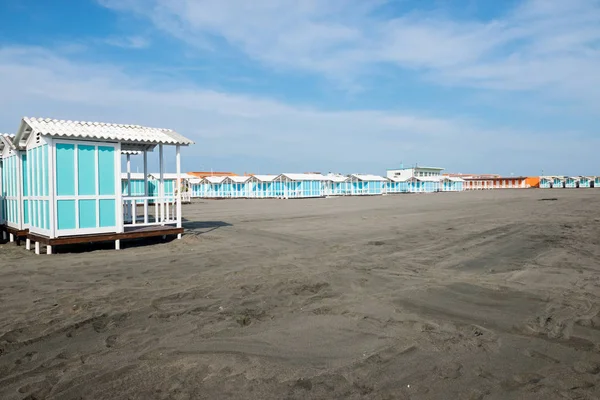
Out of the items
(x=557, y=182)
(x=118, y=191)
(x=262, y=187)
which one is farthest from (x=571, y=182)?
(x=118, y=191)

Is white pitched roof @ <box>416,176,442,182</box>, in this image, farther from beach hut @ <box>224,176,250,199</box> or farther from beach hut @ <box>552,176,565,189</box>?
beach hut @ <box>552,176,565,189</box>

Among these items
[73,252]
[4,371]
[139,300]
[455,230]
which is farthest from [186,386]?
[455,230]

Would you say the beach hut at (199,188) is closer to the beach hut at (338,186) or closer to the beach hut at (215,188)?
the beach hut at (215,188)

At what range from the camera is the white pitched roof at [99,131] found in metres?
10.7

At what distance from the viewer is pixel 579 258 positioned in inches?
389

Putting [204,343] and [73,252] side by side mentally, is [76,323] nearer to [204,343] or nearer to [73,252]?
[204,343]

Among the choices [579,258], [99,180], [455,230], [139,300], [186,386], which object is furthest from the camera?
[455,230]

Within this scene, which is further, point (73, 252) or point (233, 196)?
point (233, 196)

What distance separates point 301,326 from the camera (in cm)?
536

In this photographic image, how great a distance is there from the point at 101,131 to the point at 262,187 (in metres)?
50.8

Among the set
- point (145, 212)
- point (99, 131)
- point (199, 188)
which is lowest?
point (145, 212)

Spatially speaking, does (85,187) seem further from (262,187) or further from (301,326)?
(262,187)

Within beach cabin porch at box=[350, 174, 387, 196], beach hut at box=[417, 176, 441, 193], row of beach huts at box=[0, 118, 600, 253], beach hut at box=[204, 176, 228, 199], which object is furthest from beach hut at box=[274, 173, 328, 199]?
row of beach huts at box=[0, 118, 600, 253]

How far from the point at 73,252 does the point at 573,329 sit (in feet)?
37.3
